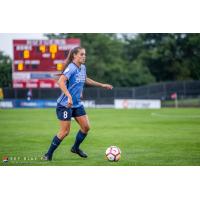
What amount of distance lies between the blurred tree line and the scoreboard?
1.42 ft

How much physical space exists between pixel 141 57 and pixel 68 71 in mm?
12190

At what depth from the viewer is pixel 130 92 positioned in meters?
20.4

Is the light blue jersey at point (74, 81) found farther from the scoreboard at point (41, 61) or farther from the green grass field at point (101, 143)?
the scoreboard at point (41, 61)

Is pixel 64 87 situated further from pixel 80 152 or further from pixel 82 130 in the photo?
pixel 80 152

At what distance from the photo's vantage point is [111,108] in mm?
19391

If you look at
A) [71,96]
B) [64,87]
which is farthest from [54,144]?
[64,87]

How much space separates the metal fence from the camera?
1186 centimetres

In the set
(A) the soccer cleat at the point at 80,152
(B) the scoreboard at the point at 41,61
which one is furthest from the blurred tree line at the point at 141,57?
(A) the soccer cleat at the point at 80,152

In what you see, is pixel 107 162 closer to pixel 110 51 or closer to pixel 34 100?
pixel 34 100

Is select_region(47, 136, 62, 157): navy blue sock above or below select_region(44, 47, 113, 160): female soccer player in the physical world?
below

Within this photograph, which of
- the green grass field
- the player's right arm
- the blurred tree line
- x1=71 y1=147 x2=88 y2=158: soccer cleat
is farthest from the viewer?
the blurred tree line

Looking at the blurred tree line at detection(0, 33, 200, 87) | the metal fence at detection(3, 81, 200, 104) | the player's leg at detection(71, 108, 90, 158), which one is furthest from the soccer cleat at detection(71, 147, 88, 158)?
the metal fence at detection(3, 81, 200, 104)

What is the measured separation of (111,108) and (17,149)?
10.4 m

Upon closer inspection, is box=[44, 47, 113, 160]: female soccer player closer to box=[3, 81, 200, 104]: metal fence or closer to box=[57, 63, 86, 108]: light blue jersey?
box=[57, 63, 86, 108]: light blue jersey
